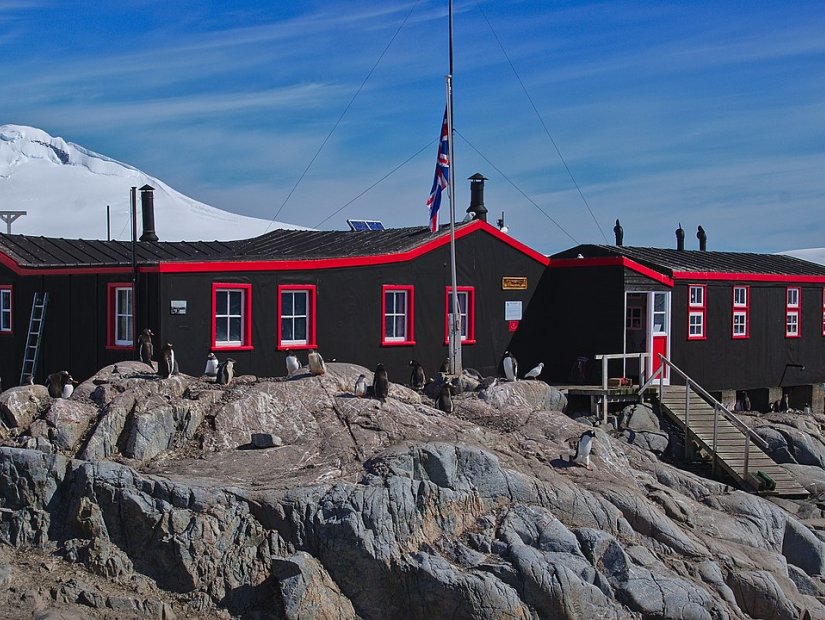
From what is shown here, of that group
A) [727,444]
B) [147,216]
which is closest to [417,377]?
[727,444]

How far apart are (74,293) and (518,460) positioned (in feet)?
33.9

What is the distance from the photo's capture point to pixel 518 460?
18.4m

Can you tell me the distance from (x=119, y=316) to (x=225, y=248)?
709cm

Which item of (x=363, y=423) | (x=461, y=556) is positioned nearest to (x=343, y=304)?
(x=363, y=423)

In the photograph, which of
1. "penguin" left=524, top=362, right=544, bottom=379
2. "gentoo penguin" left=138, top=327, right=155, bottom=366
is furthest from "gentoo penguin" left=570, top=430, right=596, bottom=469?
"gentoo penguin" left=138, top=327, right=155, bottom=366

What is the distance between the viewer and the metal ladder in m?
22.9

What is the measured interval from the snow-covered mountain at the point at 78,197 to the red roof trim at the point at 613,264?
4094cm

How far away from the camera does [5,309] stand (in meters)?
24.5

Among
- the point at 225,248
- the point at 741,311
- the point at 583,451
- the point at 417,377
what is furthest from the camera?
the point at 741,311

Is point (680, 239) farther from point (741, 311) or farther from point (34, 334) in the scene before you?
point (34, 334)

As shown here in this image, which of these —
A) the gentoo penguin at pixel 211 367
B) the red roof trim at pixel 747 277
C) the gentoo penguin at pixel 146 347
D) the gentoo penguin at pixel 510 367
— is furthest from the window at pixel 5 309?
the red roof trim at pixel 747 277

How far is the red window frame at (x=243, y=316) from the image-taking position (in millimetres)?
20842

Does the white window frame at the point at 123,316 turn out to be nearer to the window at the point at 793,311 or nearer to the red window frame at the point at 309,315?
the red window frame at the point at 309,315

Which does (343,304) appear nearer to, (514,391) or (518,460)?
(514,391)
